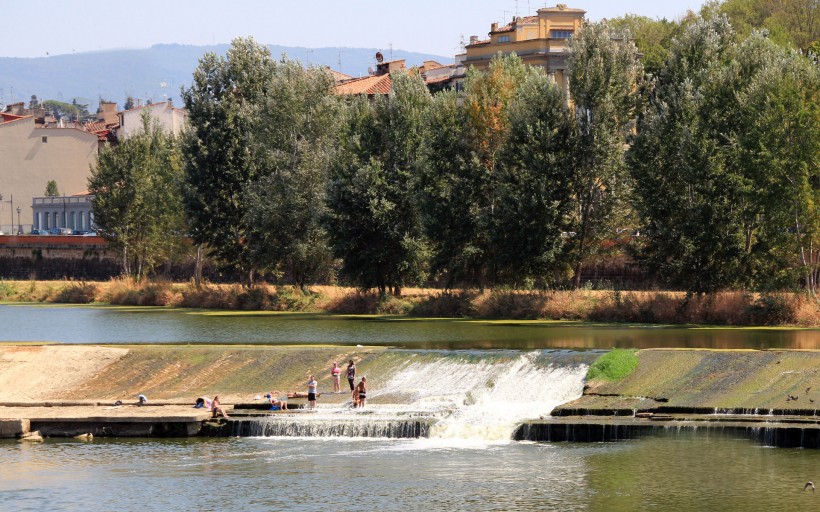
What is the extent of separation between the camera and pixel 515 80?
3775 inches

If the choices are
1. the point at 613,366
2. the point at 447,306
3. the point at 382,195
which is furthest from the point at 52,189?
the point at 613,366

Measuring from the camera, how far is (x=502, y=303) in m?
89.8

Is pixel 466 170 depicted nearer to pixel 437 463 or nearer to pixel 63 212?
Answer: pixel 437 463

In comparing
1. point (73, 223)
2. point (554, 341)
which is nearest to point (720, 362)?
point (554, 341)

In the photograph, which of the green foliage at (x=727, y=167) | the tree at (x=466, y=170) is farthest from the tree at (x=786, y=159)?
the tree at (x=466, y=170)

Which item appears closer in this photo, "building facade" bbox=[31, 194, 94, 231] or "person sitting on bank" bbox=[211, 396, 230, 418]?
"person sitting on bank" bbox=[211, 396, 230, 418]

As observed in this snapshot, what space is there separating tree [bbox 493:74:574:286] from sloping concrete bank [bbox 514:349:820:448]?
101 ft

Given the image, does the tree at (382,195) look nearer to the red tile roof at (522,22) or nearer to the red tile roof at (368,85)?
the red tile roof at (368,85)

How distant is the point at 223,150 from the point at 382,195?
19.1 meters

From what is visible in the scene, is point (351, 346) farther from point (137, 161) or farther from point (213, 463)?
point (137, 161)

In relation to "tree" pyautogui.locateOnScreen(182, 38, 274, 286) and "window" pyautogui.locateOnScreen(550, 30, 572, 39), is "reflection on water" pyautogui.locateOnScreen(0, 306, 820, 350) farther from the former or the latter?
"window" pyautogui.locateOnScreen(550, 30, 572, 39)

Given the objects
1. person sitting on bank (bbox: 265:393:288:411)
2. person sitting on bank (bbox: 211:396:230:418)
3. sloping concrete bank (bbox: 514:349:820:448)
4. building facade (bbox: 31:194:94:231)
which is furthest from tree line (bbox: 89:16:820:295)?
building facade (bbox: 31:194:94:231)

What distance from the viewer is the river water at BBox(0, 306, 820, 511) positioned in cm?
3991

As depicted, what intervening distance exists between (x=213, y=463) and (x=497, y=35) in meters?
120
